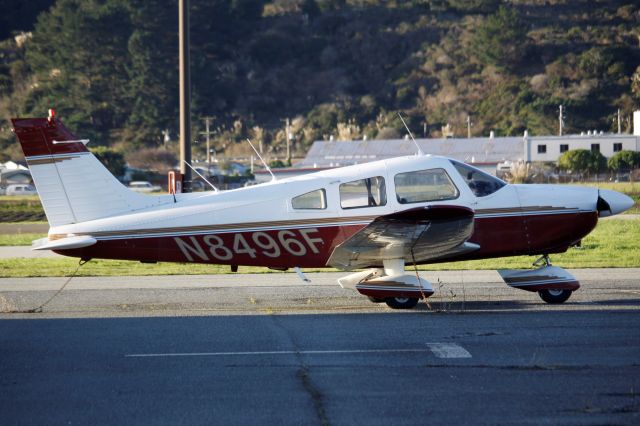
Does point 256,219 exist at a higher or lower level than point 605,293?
higher

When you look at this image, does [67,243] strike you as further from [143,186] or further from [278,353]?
[143,186]

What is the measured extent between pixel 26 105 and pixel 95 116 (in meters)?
9.90

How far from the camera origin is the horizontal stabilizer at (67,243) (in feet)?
41.0

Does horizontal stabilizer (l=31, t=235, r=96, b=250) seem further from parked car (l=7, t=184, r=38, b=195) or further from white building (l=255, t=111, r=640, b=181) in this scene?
parked car (l=7, t=184, r=38, b=195)

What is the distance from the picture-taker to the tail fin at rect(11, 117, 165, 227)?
12688 mm

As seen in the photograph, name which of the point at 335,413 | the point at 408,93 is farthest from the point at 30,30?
the point at 335,413

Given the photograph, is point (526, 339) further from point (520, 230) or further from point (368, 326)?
point (520, 230)

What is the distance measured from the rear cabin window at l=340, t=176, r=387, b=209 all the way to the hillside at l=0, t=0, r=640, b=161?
3089 inches

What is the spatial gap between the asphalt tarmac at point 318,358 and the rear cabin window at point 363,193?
142 centimetres

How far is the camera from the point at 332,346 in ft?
33.2

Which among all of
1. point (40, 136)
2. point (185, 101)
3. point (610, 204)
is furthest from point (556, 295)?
point (185, 101)

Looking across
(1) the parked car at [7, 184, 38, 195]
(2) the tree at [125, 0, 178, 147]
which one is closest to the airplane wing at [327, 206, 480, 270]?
(1) the parked car at [7, 184, 38, 195]

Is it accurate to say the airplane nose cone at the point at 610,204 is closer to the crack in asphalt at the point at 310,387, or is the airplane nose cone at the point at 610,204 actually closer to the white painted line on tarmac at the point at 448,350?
the white painted line on tarmac at the point at 448,350

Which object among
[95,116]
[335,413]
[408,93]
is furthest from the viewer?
[408,93]
